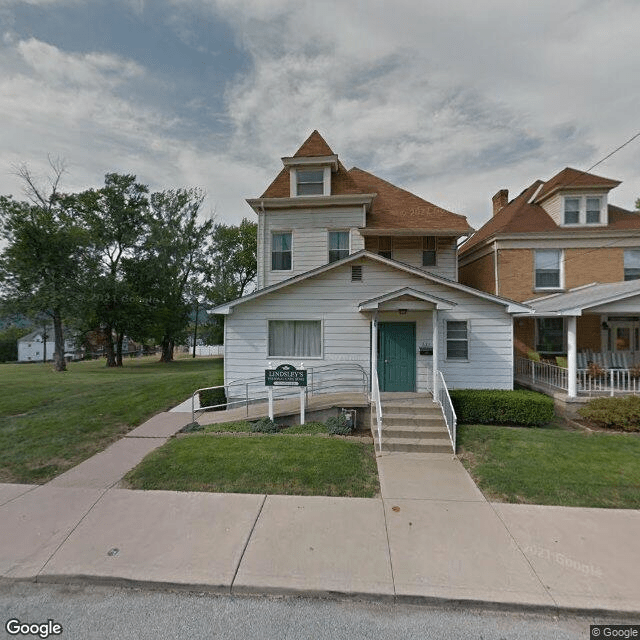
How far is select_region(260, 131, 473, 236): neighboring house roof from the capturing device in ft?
44.8

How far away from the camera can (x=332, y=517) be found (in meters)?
4.50

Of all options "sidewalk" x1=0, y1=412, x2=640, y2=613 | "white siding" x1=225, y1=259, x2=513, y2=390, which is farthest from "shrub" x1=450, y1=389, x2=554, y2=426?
"sidewalk" x1=0, y1=412, x2=640, y2=613

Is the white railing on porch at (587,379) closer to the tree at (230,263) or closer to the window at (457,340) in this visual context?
the window at (457,340)

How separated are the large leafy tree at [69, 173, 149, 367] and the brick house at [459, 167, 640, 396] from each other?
31114mm

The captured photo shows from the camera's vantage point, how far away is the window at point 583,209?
14.9 metres

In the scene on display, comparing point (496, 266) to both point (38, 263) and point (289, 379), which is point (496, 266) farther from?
point (38, 263)

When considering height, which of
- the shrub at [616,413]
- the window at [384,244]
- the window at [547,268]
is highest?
the window at [384,244]

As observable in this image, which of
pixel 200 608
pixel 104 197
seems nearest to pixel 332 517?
pixel 200 608

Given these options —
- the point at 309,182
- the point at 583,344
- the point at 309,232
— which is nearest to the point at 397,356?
the point at 309,232

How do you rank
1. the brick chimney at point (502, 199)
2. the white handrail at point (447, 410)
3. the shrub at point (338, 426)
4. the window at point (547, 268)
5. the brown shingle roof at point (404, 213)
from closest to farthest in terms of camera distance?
the white handrail at point (447, 410) → the shrub at point (338, 426) → the brown shingle roof at point (404, 213) → the window at point (547, 268) → the brick chimney at point (502, 199)

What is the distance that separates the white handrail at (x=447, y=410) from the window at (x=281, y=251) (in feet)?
25.8

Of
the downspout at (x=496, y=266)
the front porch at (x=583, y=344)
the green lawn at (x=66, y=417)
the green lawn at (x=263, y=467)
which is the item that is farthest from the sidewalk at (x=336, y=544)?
the downspout at (x=496, y=266)

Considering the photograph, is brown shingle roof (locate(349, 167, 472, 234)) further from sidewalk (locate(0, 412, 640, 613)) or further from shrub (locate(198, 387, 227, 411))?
sidewalk (locate(0, 412, 640, 613))

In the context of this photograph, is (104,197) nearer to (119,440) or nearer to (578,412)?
(119,440)
